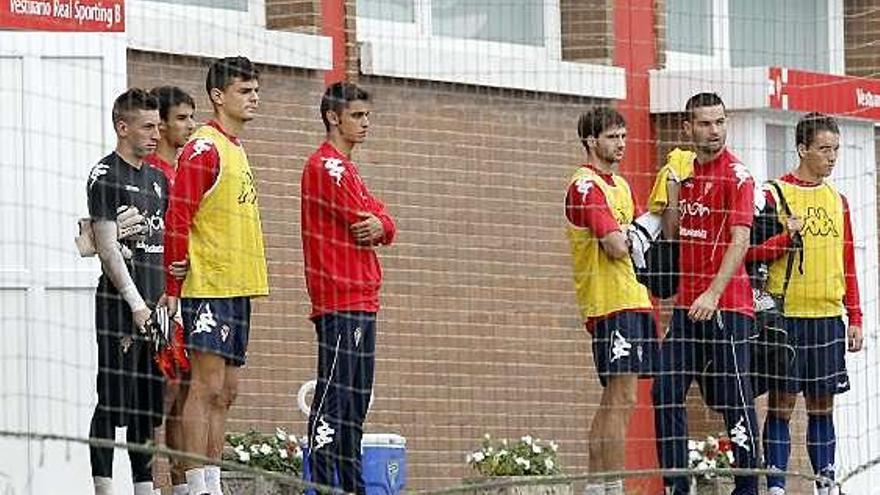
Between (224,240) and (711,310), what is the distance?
2491mm

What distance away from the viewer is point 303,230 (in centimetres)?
1355

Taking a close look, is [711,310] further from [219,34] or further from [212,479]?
[219,34]

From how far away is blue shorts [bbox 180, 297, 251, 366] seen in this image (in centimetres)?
1304

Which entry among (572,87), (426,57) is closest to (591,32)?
(572,87)

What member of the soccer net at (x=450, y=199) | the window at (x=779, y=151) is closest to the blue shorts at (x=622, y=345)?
the soccer net at (x=450, y=199)

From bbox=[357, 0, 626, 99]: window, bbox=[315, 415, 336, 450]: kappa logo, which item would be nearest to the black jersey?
bbox=[315, 415, 336, 450]: kappa logo

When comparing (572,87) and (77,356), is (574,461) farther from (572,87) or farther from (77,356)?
(77,356)

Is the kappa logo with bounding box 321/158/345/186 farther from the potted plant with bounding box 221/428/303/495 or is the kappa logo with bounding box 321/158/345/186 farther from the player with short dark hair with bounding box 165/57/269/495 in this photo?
the potted plant with bounding box 221/428/303/495

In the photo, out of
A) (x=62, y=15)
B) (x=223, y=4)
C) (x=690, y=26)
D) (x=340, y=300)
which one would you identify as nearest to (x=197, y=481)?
(x=340, y=300)

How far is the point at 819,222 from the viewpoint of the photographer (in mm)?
15500

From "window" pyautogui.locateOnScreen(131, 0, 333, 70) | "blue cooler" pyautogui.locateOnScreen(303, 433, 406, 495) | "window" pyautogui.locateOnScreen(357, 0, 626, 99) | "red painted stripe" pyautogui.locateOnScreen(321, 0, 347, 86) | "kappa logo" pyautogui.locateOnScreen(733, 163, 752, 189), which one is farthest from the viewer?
"window" pyautogui.locateOnScreen(357, 0, 626, 99)

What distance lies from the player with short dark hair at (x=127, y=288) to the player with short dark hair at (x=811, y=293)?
136 inches

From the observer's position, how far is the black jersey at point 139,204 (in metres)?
13.1

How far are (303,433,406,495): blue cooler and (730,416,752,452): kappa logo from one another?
1703 millimetres
